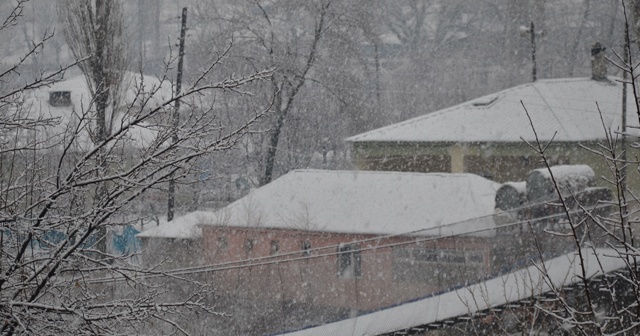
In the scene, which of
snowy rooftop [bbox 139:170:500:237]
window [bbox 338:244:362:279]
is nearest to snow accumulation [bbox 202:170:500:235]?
snowy rooftop [bbox 139:170:500:237]

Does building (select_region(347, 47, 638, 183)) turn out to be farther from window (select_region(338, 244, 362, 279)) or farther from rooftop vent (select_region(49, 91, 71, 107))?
window (select_region(338, 244, 362, 279))

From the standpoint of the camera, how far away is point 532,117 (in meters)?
30.9

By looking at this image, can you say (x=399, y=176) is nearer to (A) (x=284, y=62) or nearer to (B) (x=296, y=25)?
(A) (x=284, y=62)

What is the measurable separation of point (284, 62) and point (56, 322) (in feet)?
106

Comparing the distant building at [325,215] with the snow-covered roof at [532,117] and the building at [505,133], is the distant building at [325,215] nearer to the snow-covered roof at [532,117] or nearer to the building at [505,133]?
the building at [505,133]

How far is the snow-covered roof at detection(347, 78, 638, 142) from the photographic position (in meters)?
29.9

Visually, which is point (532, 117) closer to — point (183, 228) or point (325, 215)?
point (325, 215)

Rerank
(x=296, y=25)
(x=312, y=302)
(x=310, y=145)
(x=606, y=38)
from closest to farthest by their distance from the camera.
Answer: (x=312, y=302) < (x=296, y=25) < (x=310, y=145) < (x=606, y=38)

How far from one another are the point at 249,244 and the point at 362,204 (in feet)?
12.8

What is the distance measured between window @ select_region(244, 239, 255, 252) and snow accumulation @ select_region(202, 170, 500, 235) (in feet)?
1.69

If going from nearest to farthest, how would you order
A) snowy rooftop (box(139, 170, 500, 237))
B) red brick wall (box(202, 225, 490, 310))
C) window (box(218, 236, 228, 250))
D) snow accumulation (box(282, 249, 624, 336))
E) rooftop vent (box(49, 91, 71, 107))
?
snow accumulation (box(282, 249, 624, 336)) → red brick wall (box(202, 225, 490, 310)) → window (box(218, 236, 228, 250)) → snowy rooftop (box(139, 170, 500, 237)) → rooftop vent (box(49, 91, 71, 107))

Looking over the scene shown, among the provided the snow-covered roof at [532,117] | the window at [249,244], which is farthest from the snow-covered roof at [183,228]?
the snow-covered roof at [532,117]

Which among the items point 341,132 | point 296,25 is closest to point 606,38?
point 341,132

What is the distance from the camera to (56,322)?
601 cm
